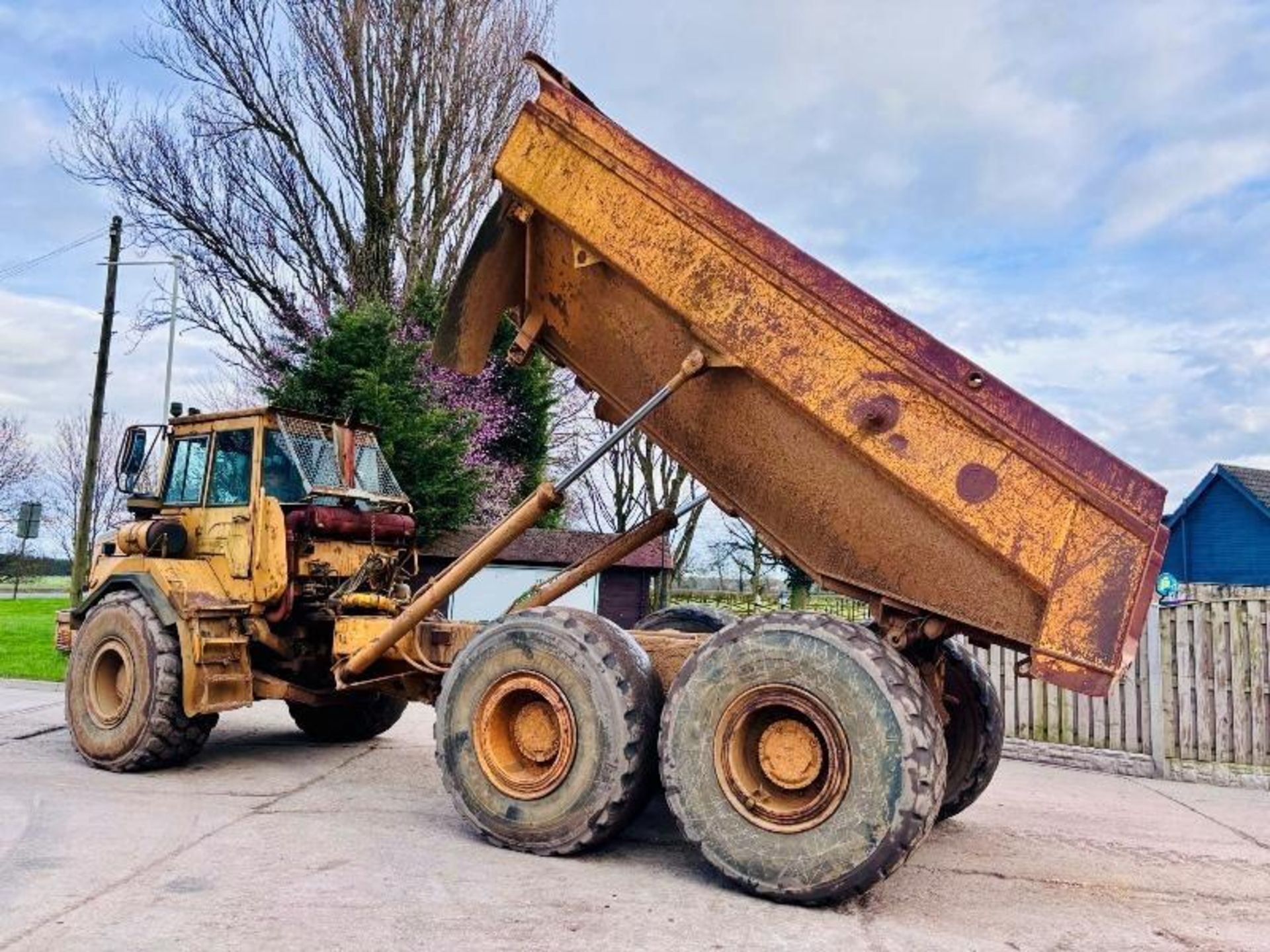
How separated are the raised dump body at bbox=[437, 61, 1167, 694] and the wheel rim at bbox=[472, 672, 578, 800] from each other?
148 centimetres

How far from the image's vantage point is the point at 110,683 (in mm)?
7703

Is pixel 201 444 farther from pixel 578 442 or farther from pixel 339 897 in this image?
pixel 578 442

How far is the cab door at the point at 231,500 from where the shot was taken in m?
7.65

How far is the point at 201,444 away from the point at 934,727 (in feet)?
20.4

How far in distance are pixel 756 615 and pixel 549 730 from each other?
130 centimetres

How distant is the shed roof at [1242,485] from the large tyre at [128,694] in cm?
2919

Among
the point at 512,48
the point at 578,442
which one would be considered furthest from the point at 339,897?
the point at 512,48

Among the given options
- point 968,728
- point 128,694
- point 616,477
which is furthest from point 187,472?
point 616,477

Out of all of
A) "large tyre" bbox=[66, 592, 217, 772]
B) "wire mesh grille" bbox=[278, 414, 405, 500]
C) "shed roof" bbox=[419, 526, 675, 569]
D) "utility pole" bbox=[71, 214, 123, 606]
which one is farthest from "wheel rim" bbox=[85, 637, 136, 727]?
"utility pole" bbox=[71, 214, 123, 606]

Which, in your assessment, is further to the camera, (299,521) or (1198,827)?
(299,521)

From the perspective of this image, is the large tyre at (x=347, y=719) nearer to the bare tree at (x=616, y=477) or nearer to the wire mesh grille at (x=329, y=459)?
the wire mesh grille at (x=329, y=459)

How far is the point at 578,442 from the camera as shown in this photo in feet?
92.3

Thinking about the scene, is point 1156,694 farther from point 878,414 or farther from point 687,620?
point 878,414

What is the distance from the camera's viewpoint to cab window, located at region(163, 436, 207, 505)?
805 cm
